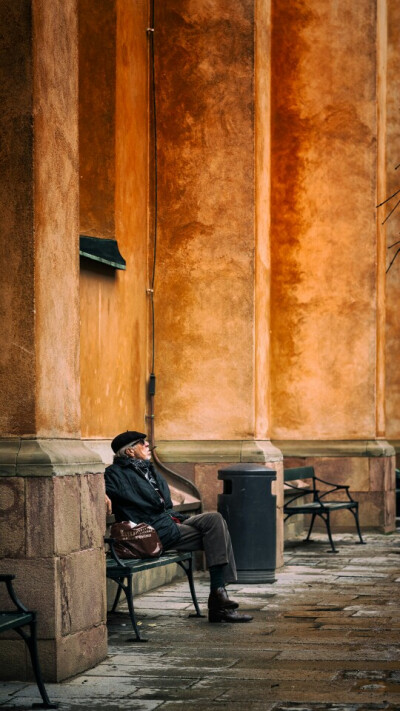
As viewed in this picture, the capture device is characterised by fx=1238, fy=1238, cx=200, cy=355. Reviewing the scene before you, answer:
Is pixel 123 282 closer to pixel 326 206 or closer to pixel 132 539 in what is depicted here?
pixel 132 539

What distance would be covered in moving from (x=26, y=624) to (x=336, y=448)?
10.5 meters

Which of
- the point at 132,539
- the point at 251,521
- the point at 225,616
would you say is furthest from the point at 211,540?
the point at 251,521

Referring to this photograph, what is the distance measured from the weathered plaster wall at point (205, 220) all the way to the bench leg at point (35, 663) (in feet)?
20.7

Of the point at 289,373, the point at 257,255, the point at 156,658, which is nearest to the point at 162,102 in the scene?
the point at 257,255

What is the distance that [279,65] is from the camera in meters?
16.6

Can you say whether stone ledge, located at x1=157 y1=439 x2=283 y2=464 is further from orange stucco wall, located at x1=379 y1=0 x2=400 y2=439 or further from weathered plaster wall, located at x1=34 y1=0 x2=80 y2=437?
orange stucco wall, located at x1=379 y1=0 x2=400 y2=439

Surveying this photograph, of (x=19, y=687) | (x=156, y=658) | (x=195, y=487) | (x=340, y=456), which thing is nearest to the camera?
(x=19, y=687)

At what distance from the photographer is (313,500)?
16.1m

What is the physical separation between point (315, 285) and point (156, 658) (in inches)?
384

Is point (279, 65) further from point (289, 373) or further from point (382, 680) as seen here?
point (382, 680)

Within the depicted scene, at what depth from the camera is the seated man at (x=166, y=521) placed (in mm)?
8633

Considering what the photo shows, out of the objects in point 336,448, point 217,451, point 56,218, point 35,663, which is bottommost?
point 35,663

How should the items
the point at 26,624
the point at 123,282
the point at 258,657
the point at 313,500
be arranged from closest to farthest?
the point at 26,624
the point at 258,657
the point at 123,282
the point at 313,500

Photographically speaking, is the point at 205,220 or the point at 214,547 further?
the point at 205,220
